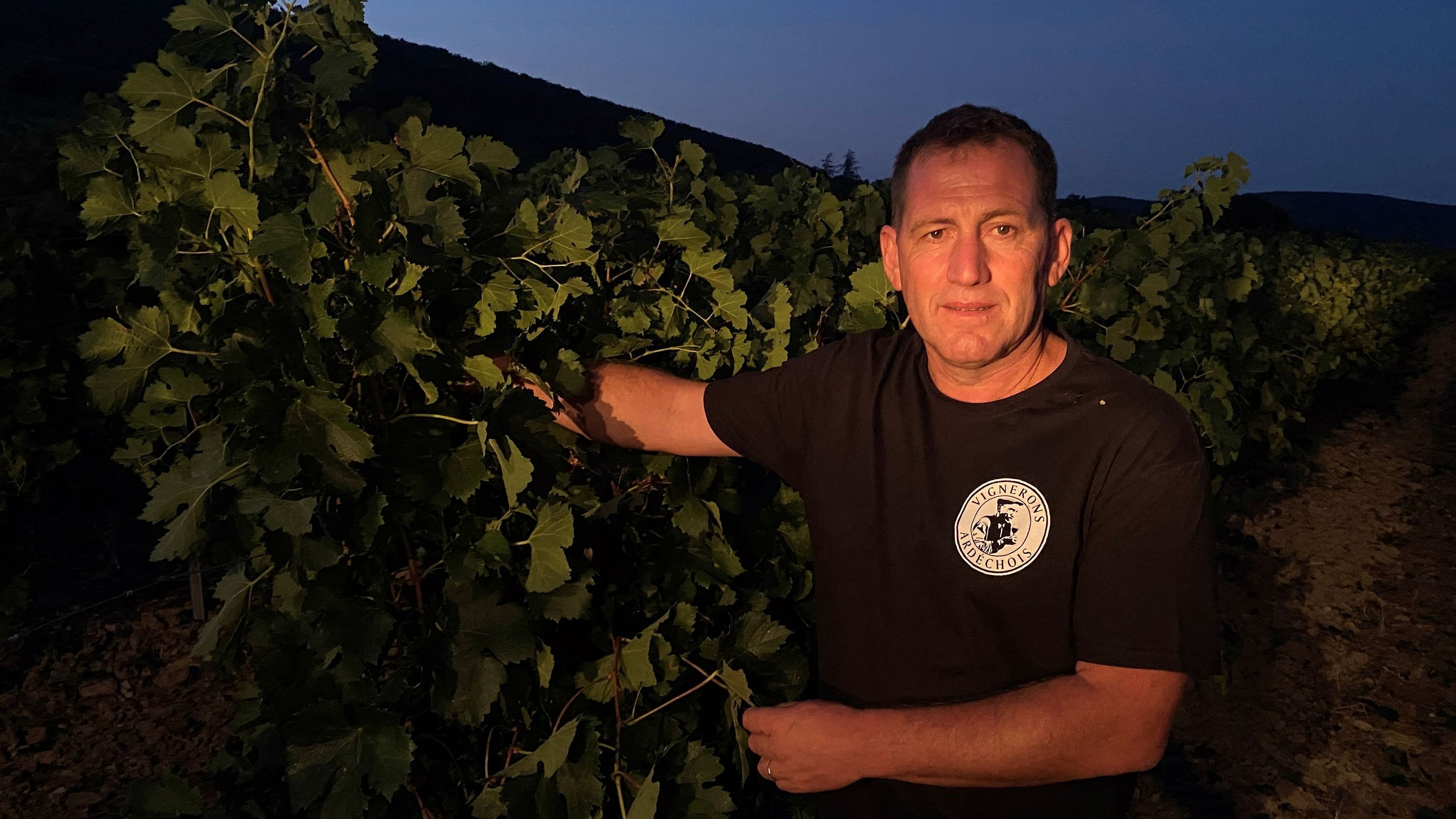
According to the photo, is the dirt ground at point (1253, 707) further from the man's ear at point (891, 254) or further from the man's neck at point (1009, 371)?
the man's ear at point (891, 254)

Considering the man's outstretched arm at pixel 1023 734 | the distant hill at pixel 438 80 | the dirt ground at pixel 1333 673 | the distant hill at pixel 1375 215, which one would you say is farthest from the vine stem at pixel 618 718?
the distant hill at pixel 1375 215

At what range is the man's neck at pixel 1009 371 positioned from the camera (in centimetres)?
201

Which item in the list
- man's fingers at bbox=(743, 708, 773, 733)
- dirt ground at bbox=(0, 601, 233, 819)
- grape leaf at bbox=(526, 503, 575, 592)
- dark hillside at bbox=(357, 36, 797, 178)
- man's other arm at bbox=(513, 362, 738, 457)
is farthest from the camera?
dark hillside at bbox=(357, 36, 797, 178)

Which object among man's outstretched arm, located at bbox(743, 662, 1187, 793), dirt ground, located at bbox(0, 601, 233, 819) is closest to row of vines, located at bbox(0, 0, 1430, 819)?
man's outstretched arm, located at bbox(743, 662, 1187, 793)

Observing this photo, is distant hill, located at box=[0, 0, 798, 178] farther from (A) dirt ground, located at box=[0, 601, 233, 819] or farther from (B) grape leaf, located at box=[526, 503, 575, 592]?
(B) grape leaf, located at box=[526, 503, 575, 592]

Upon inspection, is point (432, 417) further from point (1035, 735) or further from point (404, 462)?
point (1035, 735)

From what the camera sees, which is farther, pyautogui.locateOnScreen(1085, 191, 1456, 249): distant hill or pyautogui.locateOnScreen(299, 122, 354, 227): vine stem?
pyautogui.locateOnScreen(1085, 191, 1456, 249): distant hill

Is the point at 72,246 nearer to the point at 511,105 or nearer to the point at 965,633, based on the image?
A: the point at 965,633

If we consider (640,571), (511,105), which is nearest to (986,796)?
(640,571)

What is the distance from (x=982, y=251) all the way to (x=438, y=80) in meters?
56.1

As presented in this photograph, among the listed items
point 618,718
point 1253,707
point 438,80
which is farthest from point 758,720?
point 438,80

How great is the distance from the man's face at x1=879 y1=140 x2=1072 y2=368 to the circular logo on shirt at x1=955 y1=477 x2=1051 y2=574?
0.93 ft

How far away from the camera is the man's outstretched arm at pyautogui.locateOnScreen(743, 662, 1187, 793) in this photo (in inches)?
65.4

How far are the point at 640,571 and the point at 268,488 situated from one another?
0.88 m
